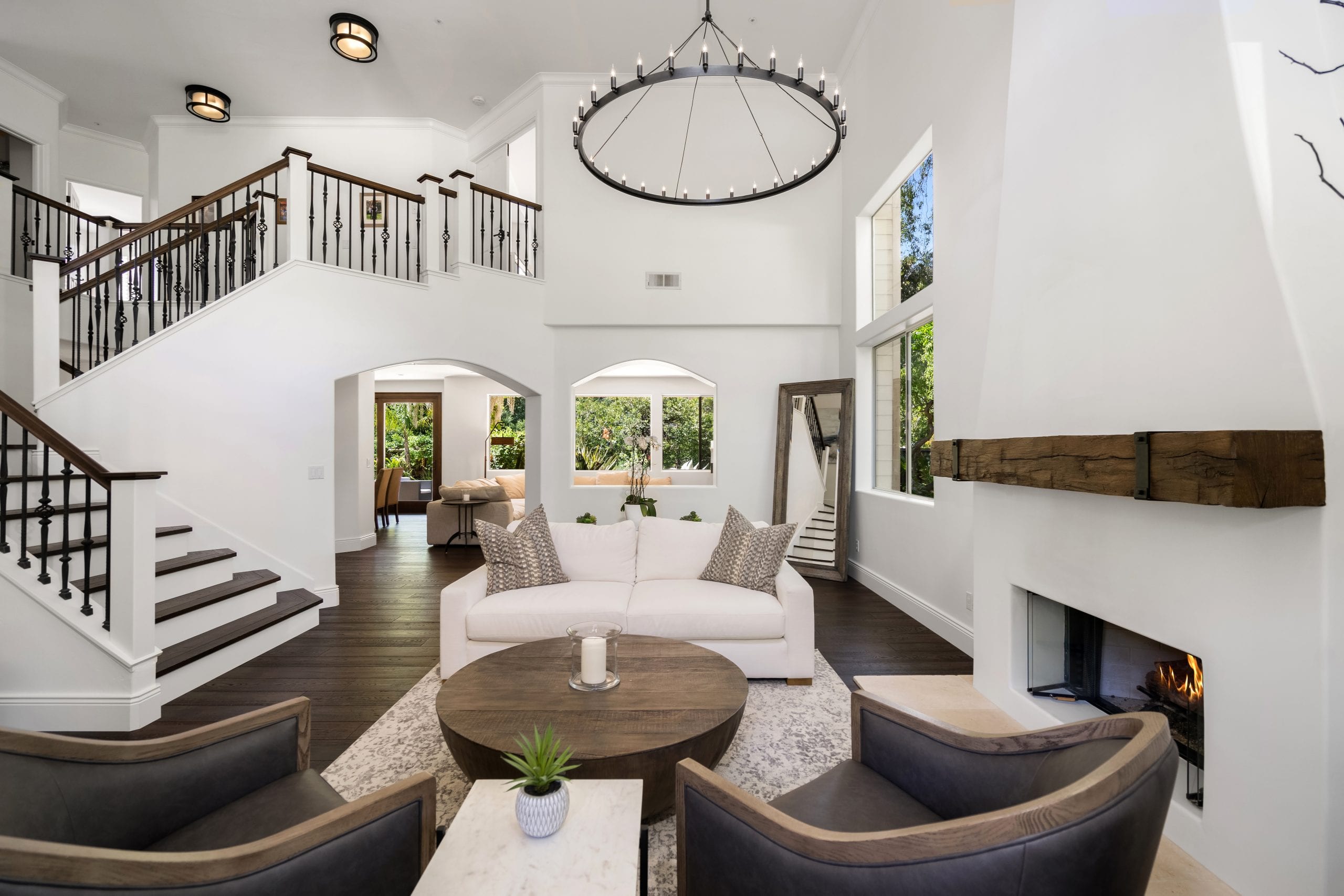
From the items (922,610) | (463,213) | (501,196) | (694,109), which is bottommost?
(922,610)

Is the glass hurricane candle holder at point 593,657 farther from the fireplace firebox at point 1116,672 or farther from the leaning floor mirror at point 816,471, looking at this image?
the leaning floor mirror at point 816,471

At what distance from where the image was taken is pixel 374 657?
3.64m

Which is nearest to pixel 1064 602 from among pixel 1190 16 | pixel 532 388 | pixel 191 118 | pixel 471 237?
pixel 1190 16

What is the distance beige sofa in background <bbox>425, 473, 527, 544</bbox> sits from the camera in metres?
7.07

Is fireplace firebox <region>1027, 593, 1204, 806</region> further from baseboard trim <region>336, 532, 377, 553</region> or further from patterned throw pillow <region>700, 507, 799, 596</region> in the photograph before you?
baseboard trim <region>336, 532, 377, 553</region>

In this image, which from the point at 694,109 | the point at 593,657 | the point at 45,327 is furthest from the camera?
the point at 694,109

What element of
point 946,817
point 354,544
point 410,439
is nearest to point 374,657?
point 946,817

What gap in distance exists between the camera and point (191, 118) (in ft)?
21.7

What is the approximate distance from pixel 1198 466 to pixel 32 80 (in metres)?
9.40

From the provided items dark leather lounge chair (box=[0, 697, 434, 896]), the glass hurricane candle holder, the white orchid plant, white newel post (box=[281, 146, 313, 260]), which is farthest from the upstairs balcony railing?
dark leather lounge chair (box=[0, 697, 434, 896])

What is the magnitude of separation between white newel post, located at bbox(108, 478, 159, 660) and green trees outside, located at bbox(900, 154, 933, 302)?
15.9ft

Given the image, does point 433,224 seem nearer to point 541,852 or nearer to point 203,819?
point 203,819

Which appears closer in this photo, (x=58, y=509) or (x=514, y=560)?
(x=58, y=509)

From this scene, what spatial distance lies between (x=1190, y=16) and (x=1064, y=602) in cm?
188
